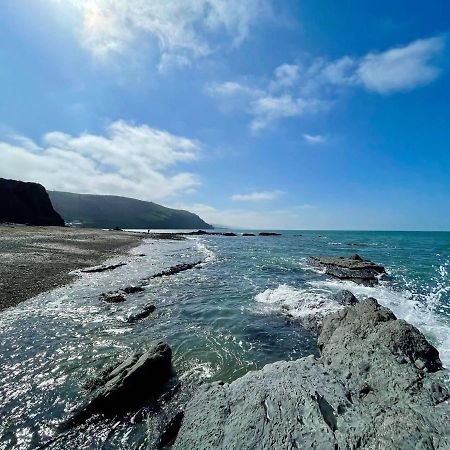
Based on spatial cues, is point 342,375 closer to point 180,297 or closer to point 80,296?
point 180,297

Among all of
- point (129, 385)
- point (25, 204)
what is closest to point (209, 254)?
point (129, 385)

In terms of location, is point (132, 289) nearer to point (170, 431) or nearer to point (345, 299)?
point (170, 431)

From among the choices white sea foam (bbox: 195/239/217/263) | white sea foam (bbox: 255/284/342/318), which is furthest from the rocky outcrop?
white sea foam (bbox: 195/239/217/263)

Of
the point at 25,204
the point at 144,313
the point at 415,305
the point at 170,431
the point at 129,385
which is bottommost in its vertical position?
the point at 170,431

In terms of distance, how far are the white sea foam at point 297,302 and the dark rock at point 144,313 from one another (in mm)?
7322

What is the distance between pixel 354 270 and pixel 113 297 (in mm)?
29521

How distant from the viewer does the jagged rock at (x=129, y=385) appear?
7.93 m

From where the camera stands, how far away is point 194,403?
7734mm

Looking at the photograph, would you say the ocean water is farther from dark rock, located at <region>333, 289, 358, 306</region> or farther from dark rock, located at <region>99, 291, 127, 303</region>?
dark rock, located at <region>333, 289, 358, 306</region>

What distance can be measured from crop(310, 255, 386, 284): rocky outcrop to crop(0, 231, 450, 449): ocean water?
446cm

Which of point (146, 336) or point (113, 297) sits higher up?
point (113, 297)

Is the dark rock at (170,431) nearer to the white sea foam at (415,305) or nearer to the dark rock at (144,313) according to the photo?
the dark rock at (144,313)

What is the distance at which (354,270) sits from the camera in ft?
117

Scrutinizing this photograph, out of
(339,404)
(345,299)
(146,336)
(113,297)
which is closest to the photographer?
(339,404)
